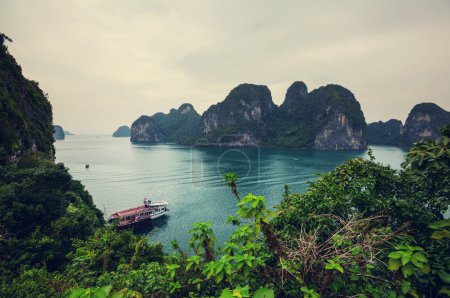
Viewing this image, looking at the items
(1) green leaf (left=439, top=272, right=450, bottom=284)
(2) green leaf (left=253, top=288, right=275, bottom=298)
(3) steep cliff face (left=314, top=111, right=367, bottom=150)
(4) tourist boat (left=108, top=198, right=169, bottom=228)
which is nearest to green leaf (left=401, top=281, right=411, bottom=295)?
(1) green leaf (left=439, top=272, right=450, bottom=284)

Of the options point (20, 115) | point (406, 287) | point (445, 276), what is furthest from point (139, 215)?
point (445, 276)

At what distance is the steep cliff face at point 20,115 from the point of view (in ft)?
92.1

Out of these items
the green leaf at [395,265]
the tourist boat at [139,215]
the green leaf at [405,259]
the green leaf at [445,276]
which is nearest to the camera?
the green leaf at [405,259]

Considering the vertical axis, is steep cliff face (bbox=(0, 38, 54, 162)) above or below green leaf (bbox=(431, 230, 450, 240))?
above

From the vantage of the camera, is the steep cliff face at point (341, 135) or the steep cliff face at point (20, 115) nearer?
the steep cliff face at point (20, 115)

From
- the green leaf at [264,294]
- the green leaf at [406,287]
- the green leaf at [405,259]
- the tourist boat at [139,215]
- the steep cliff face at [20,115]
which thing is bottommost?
the tourist boat at [139,215]

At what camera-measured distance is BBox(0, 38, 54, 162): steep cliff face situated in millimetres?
28062

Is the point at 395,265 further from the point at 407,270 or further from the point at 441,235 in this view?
the point at 441,235

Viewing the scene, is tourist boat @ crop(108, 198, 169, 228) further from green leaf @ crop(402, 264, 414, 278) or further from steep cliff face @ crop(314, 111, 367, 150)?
steep cliff face @ crop(314, 111, 367, 150)

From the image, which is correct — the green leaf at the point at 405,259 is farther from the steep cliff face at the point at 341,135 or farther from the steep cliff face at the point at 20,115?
the steep cliff face at the point at 341,135

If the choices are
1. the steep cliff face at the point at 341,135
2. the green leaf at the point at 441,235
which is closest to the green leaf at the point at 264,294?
the green leaf at the point at 441,235

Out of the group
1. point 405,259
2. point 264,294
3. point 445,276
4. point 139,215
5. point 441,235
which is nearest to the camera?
point 264,294

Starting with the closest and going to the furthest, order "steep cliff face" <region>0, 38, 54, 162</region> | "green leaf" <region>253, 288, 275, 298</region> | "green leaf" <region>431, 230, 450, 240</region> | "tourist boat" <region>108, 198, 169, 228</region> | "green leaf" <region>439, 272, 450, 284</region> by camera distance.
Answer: "green leaf" <region>253, 288, 275, 298</region>
"green leaf" <region>439, 272, 450, 284</region>
"green leaf" <region>431, 230, 450, 240</region>
"steep cliff face" <region>0, 38, 54, 162</region>
"tourist boat" <region>108, 198, 169, 228</region>

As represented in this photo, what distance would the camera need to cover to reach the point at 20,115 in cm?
3259
